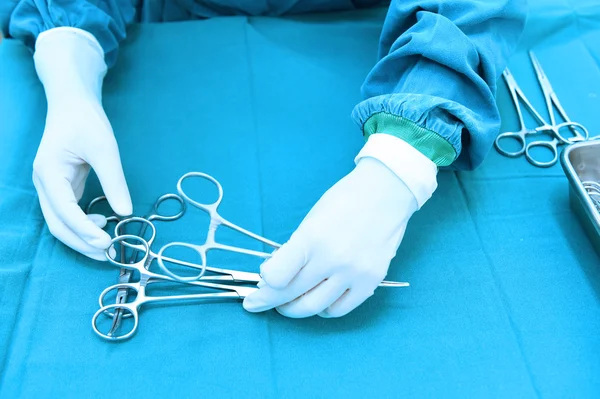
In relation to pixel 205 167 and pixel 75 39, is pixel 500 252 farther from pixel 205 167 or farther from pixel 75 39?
pixel 75 39

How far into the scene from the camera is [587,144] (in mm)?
968

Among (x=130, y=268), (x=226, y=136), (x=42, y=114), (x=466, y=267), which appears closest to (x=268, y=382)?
(x=130, y=268)

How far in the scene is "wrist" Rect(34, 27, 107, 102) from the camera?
927 millimetres

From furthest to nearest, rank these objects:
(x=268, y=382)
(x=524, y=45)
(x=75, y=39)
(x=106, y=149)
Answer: (x=524, y=45)
(x=75, y=39)
(x=106, y=149)
(x=268, y=382)

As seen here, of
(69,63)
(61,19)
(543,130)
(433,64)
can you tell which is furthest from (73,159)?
(543,130)

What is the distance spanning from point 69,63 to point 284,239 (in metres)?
0.47

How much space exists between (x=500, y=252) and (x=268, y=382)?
0.43 metres

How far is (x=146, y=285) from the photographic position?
0.82m

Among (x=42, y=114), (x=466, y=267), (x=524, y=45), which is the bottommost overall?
(x=42, y=114)

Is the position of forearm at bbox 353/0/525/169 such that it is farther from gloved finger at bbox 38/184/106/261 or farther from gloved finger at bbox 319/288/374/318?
gloved finger at bbox 38/184/106/261

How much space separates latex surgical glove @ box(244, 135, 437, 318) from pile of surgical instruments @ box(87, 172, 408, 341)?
0.05 m

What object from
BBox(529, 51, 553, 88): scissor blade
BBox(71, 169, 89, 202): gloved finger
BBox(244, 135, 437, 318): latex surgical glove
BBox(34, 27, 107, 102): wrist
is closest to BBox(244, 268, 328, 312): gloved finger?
BBox(244, 135, 437, 318): latex surgical glove

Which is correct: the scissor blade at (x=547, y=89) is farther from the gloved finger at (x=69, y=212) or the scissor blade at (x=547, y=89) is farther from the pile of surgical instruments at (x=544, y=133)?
the gloved finger at (x=69, y=212)

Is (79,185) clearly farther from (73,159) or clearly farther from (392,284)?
(392,284)
